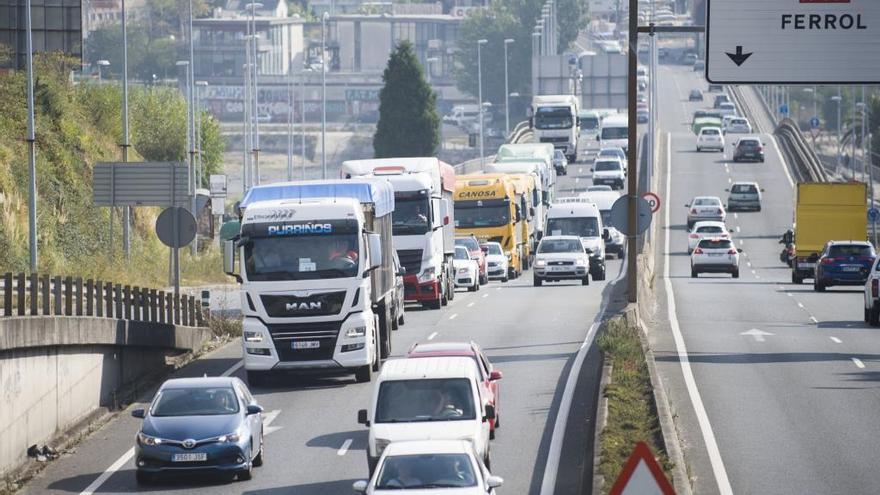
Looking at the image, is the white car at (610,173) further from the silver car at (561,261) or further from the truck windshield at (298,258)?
the truck windshield at (298,258)

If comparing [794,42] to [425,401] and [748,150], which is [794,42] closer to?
[425,401]

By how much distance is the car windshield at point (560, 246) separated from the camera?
57719 millimetres

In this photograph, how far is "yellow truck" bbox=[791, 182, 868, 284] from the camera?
196 ft

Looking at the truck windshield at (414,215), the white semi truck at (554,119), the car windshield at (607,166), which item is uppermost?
the white semi truck at (554,119)

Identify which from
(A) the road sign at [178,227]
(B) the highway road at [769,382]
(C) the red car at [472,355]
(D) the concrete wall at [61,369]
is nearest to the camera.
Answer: (B) the highway road at [769,382]

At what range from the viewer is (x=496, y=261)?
62469 mm

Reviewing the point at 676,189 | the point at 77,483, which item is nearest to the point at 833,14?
the point at 77,483

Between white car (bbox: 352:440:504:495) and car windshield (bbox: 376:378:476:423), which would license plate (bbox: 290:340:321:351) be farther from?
white car (bbox: 352:440:504:495)

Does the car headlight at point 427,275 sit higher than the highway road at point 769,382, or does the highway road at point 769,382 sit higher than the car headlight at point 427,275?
the car headlight at point 427,275

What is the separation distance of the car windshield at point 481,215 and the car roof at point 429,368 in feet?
133

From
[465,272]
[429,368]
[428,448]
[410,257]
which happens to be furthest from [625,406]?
[465,272]

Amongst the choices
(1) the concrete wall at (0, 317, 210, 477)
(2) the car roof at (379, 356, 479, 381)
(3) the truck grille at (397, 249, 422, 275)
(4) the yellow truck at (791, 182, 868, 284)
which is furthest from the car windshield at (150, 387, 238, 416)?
(4) the yellow truck at (791, 182, 868, 284)

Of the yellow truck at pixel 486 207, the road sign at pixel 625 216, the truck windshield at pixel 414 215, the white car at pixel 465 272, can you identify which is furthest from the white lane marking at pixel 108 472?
the yellow truck at pixel 486 207

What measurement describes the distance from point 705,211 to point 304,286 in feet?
180
